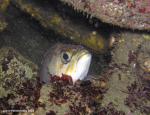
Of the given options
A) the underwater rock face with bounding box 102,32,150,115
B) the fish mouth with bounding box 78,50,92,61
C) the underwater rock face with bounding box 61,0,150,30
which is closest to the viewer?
the underwater rock face with bounding box 102,32,150,115

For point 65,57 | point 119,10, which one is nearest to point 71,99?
point 65,57

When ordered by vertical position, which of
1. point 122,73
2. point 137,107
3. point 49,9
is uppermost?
point 49,9

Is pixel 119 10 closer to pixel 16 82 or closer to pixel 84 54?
pixel 84 54

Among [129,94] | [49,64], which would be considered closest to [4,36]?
[49,64]

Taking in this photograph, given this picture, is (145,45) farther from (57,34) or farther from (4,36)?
(4,36)

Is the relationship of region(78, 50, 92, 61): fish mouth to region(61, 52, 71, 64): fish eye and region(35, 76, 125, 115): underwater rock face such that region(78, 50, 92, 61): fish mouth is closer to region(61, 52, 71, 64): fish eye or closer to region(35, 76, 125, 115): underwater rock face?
region(61, 52, 71, 64): fish eye

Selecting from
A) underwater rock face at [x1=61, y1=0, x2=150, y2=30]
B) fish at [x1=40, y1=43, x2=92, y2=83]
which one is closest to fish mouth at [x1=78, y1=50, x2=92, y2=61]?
fish at [x1=40, y1=43, x2=92, y2=83]

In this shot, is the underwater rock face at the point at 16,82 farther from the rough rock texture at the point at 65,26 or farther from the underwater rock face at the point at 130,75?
the rough rock texture at the point at 65,26
